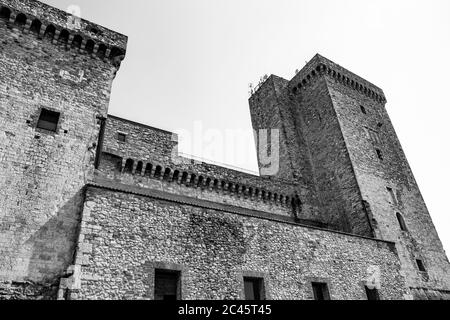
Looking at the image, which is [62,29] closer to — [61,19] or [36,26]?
[61,19]

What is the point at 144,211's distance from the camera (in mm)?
10102

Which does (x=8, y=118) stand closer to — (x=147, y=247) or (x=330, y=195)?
(x=147, y=247)

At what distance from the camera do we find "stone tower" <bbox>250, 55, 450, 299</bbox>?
681 inches

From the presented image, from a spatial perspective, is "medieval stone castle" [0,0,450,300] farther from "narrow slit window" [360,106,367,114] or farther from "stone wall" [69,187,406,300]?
"narrow slit window" [360,106,367,114]

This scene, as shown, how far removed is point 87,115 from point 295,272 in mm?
9084

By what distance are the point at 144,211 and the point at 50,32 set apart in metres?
7.93

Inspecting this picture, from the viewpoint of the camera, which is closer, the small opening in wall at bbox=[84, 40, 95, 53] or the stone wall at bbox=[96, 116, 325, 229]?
the small opening in wall at bbox=[84, 40, 95, 53]

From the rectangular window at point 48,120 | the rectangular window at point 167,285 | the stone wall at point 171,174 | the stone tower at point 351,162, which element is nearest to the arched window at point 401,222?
the stone tower at point 351,162

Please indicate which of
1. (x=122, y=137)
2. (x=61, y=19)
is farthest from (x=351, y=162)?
(x=61, y=19)

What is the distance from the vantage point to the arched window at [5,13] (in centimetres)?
1175

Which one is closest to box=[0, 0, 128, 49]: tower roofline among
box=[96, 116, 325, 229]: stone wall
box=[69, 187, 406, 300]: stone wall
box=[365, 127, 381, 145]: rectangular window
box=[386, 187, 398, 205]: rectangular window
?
box=[96, 116, 325, 229]: stone wall

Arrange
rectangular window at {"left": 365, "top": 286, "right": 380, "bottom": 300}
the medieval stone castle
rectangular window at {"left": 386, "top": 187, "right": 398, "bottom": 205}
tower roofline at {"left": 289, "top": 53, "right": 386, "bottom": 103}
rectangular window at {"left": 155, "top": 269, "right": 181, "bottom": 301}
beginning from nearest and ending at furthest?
the medieval stone castle < rectangular window at {"left": 155, "top": 269, "right": 181, "bottom": 301} < rectangular window at {"left": 365, "top": 286, "right": 380, "bottom": 300} < rectangular window at {"left": 386, "top": 187, "right": 398, "bottom": 205} < tower roofline at {"left": 289, "top": 53, "right": 386, "bottom": 103}

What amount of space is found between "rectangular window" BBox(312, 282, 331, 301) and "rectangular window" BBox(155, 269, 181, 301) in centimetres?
511
